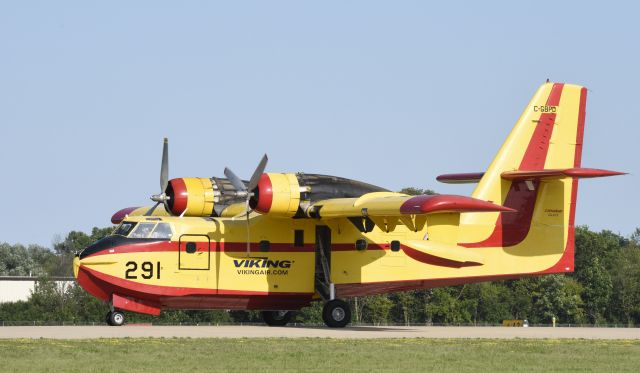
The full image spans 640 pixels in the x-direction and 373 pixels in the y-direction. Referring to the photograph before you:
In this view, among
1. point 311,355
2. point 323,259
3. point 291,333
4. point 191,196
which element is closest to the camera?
point 311,355

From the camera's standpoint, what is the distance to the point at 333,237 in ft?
112

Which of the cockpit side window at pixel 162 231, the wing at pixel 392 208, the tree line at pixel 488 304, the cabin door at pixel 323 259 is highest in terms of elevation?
the wing at pixel 392 208

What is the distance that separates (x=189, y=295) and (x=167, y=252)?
4.54 ft

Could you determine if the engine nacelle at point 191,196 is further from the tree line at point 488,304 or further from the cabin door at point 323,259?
the tree line at point 488,304

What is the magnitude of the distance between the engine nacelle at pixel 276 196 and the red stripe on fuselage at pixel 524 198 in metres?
5.73

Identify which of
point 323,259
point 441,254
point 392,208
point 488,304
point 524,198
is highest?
point 524,198

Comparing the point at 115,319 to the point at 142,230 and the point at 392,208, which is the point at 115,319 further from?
the point at 392,208

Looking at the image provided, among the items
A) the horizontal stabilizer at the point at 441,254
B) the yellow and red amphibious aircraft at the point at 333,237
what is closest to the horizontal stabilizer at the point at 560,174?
the yellow and red amphibious aircraft at the point at 333,237

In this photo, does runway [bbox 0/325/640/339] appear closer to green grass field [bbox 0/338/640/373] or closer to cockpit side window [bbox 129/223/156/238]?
green grass field [bbox 0/338/640/373]

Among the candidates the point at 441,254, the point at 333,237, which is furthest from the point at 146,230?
the point at 441,254

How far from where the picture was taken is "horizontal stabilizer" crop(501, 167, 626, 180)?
3341 cm

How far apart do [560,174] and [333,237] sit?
675 cm

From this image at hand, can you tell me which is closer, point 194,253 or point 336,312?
point 194,253

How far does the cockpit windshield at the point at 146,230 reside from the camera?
107 feet
